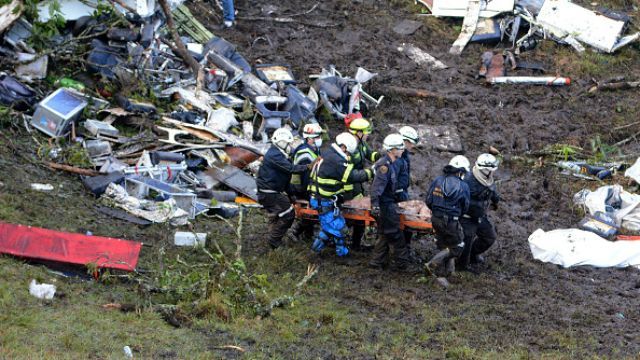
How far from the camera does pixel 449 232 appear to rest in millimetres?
11219

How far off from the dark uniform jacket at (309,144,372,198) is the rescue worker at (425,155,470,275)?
956mm

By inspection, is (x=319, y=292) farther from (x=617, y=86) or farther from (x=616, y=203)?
(x=617, y=86)

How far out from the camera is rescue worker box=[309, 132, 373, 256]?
11562 millimetres

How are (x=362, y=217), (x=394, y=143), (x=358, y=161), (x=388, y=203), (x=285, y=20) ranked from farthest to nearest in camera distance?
(x=285, y=20) < (x=358, y=161) < (x=362, y=217) < (x=388, y=203) < (x=394, y=143)

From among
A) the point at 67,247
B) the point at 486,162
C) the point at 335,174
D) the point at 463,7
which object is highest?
the point at 486,162

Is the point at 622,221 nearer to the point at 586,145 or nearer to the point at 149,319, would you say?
the point at 586,145

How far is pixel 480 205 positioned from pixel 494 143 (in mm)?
5968

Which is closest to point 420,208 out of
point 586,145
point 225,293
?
point 225,293

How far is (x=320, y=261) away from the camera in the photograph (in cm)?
1210

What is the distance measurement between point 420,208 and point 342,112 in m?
5.92

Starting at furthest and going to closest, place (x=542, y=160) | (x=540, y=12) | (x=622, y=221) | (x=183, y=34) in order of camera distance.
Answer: (x=540, y=12), (x=183, y=34), (x=542, y=160), (x=622, y=221)

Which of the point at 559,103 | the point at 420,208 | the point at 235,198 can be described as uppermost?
the point at 420,208

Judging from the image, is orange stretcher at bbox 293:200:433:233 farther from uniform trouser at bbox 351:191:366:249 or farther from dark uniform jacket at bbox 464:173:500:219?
dark uniform jacket at bbox 464:173:500:219

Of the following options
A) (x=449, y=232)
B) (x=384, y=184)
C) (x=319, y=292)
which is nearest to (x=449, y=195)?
(x=449, y=232)
